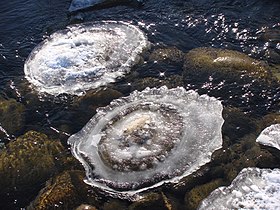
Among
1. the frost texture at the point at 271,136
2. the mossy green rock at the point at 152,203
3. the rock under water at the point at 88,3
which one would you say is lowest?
the mossy green rock at the point at 152,203

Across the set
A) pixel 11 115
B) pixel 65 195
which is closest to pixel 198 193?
pixel 65 195

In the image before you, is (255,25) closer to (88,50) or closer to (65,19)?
(88,50)

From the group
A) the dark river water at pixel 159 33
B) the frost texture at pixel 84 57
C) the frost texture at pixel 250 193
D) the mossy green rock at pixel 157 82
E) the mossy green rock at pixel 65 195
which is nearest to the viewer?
the frost texture at pixel 250 193

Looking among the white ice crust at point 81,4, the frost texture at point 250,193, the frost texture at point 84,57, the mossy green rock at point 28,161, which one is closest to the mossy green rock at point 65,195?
the mossy green rock at point 28,161

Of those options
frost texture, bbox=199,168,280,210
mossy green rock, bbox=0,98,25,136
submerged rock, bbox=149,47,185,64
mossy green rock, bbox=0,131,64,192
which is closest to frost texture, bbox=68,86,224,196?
mossy green rock, bbox=0,131,64,192

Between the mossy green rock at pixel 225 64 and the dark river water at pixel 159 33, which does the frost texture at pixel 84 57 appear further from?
the mossy green rock at pixel 225 64

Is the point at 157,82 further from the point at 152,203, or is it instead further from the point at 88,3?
the point at 88,3
